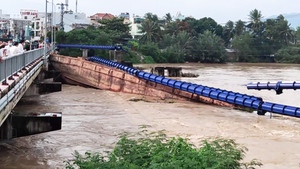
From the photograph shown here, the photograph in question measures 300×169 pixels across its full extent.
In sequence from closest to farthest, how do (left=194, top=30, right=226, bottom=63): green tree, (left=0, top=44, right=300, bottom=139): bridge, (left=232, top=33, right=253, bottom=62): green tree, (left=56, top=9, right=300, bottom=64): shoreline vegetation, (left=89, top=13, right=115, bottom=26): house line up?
(left=0, top=44, right=300, bottom=139): bridge → (left=56, top=9, right=300, bottom=64): shoreline vegetation → (left=194, top=30, right=226, bottom=63): green tree → (left=232, top=33, right=253, bottom=62): green tree → (left=89, top=13, right=115, bottom=26): house

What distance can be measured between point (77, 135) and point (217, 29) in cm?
10337

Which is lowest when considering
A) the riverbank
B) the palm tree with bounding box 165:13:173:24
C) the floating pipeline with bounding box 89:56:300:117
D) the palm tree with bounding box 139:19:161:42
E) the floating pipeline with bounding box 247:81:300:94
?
the riverbank

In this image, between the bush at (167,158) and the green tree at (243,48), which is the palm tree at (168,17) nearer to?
the green tree at (243,48)

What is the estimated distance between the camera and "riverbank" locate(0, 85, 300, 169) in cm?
1524

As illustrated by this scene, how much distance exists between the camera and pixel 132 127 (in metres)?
20.8

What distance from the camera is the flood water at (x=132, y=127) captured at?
50.0 feet

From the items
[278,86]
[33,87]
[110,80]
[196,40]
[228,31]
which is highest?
[228,31]

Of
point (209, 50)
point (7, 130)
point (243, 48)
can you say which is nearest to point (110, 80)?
point (7, 130)

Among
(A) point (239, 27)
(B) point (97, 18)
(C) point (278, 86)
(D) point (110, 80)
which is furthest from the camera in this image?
(B) point (97, 18)

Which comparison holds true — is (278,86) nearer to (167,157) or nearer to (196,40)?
(167,157)

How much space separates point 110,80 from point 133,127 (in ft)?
54.5

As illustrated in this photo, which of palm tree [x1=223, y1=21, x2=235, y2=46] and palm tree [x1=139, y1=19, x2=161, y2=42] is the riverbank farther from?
palm tree [x1=223, y1=21, x2=235, y2=46]

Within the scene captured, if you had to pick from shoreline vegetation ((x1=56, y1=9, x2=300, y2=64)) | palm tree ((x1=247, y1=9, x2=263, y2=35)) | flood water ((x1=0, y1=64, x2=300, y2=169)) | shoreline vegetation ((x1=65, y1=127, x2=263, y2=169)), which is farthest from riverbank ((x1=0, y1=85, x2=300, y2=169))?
palm tree ((x1=247, y1=9, x2=263, y2=35))

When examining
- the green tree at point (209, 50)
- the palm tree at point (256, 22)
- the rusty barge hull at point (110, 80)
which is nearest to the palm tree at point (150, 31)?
the green tree at point (209, 50)
